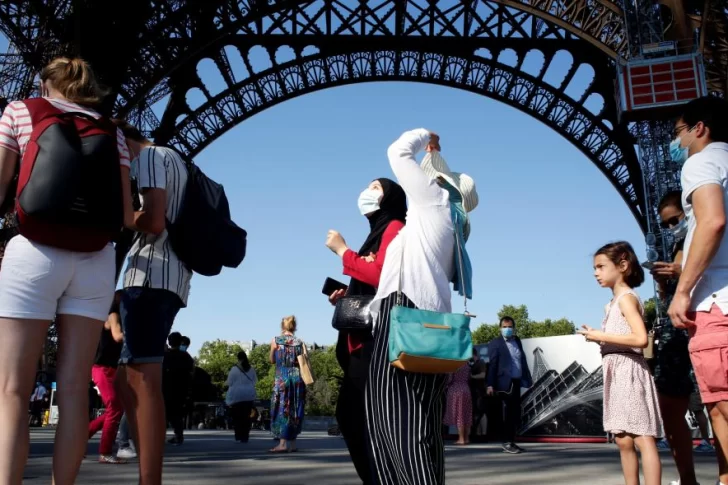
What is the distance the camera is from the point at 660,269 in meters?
4.05

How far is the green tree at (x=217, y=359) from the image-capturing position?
8606 cm

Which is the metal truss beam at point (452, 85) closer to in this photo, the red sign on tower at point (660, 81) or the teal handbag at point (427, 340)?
the red sign on tower at point (660, 81)

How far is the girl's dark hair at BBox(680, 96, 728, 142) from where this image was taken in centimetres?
353

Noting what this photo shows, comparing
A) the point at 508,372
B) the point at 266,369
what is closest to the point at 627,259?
the point at 508,372

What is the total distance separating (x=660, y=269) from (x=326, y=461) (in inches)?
172

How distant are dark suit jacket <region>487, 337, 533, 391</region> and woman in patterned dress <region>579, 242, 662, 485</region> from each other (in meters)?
6.10

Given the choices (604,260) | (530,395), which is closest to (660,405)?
(604,260)

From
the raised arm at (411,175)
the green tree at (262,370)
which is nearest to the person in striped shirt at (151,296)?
the raised arm at (411,175)

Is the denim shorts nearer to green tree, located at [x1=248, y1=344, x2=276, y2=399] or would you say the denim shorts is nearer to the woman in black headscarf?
the woman in black headscarf

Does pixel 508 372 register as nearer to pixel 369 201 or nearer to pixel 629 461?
pixel 629 461

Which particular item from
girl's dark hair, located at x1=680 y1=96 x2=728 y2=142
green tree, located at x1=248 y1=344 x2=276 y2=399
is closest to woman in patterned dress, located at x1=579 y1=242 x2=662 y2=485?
girl's dark hair, located at x1=680 y1=96 x2=728 y2=142

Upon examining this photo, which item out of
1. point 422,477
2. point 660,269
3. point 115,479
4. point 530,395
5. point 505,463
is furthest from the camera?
point 530,395

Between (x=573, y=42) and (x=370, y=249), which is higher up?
(x=573, y=42)

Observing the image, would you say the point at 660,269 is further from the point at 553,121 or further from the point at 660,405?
the point at 553,121
